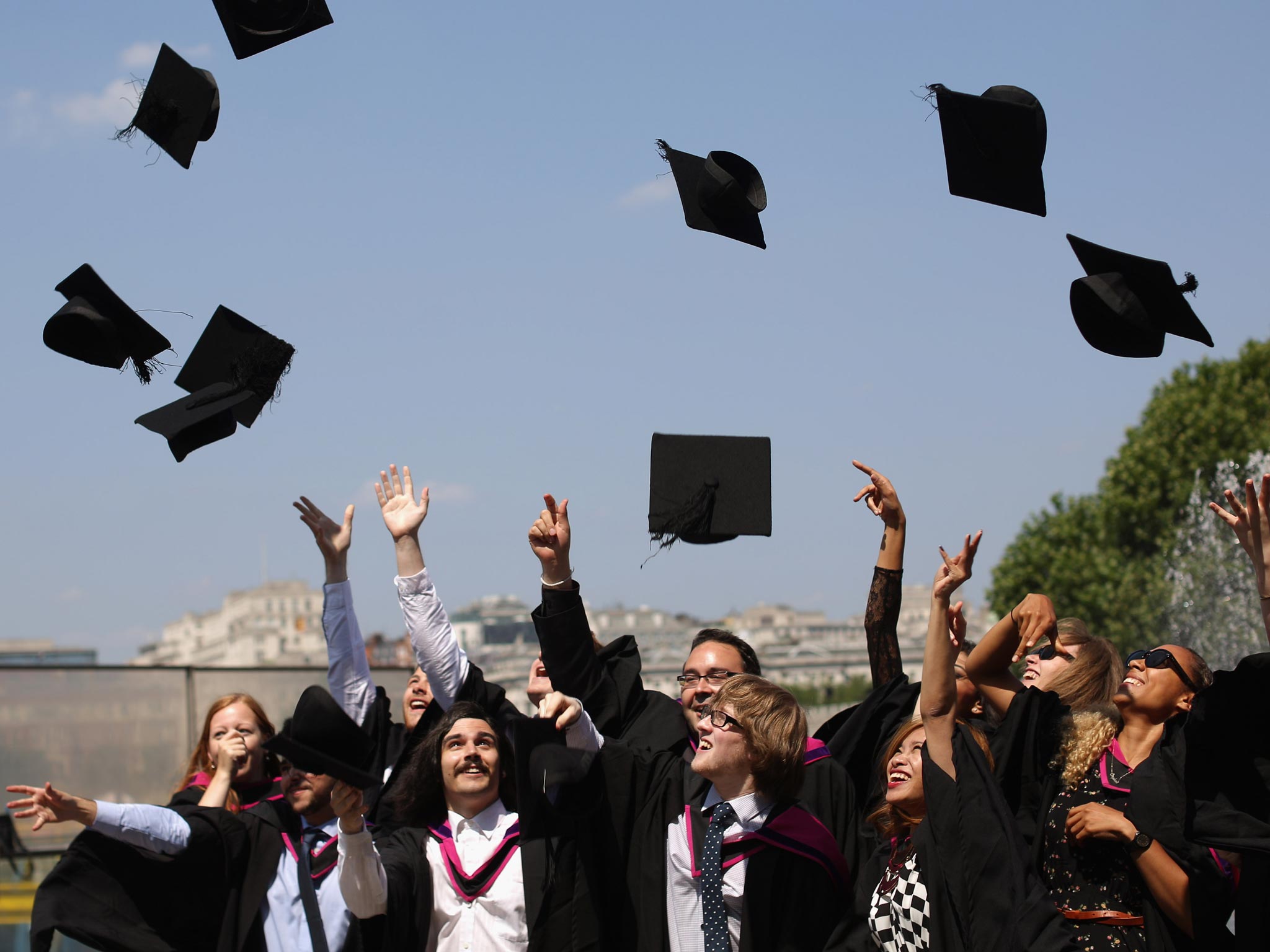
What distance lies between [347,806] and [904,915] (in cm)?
146

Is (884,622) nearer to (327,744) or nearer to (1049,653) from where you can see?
(1049,653)

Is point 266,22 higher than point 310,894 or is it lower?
higher

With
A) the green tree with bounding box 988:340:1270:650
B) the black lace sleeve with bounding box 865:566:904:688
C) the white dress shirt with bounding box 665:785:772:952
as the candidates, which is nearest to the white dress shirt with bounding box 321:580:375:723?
the white dress shirt with bounding box 665:785:772:952

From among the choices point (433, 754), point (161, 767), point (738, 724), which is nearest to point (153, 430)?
point (433, 754)

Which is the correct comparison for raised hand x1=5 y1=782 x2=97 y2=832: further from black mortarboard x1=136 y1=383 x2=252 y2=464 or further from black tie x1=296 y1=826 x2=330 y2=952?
black mortarboard x1=136 y1=383 x2=252 y2=464

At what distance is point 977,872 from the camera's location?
3328 millimetres

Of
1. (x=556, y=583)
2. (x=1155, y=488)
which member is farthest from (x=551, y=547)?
(x=1155, y=488)

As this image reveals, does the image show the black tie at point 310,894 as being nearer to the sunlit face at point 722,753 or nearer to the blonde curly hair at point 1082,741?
the sunlit face at point 722,753

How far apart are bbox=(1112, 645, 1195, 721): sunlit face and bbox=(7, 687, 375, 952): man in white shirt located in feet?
6.84

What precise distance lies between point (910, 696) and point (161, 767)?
746 cm

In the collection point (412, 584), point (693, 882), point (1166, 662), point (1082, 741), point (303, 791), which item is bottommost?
point (693, 882)

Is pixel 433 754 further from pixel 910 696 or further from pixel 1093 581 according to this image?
pixel 1093 581

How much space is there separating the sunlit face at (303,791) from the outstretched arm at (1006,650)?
2.11 m

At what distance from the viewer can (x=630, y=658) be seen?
4.66m
